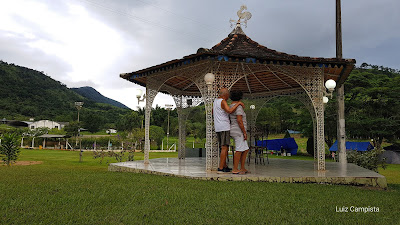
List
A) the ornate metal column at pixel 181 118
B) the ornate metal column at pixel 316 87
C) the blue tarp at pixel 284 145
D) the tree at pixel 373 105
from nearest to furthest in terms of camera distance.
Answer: the ornate metal column at pixel 316 87
the ornate metal column at pixel 181 118
the tree at pixel 373 105
the blue tarp at pixel 284 145

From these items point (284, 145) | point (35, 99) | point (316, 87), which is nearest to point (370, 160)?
point (316, 87)

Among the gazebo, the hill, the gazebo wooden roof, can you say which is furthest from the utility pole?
the hill

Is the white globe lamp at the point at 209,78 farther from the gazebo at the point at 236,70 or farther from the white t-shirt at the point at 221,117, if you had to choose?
the white t-shirt at the point at 221,117

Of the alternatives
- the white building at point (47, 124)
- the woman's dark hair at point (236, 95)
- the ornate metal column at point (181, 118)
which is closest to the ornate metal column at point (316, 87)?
the woman's dark hair at point (236, 95)

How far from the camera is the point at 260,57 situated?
6492 millimetres

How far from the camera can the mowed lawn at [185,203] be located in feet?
10.1

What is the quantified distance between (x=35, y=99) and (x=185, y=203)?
7516cm

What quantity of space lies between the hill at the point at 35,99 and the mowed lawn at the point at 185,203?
5674 centimetres

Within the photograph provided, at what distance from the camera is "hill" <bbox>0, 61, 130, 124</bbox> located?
61656mm

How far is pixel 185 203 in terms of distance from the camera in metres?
3.76

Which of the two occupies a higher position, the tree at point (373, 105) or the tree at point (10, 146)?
the tree at point (373, 105)

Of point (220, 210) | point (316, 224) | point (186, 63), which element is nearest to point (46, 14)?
point (186, 63)

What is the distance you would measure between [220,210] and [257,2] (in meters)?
8.76

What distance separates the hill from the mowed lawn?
2234 inches
